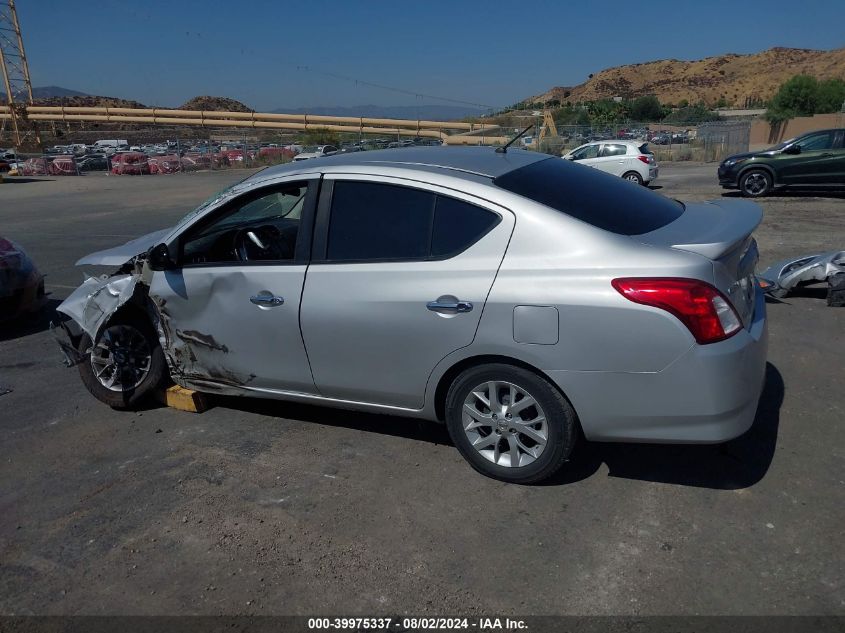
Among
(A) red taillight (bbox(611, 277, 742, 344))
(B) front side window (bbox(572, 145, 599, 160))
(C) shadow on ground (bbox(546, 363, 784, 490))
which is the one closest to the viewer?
(A) red taillight (bbox(611, 277, 742, 344))

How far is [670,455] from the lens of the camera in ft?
13.3

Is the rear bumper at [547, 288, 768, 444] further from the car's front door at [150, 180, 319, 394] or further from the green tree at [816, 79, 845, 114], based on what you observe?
the green tree at [816, 79, 845, 114]

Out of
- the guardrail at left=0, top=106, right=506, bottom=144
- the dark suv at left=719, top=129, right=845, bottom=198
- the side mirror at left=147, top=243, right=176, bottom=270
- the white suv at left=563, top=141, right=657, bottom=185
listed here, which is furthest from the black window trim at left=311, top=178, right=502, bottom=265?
the guardrail at left=0, top=106, right=506, bottom=144

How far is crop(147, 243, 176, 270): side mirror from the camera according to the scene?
4.51 metres

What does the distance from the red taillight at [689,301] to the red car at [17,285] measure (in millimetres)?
6320

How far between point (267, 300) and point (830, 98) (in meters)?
65.2

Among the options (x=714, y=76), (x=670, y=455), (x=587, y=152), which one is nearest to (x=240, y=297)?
(x=670, y=455)

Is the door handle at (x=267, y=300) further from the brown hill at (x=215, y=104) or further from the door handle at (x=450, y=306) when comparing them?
the brown hill at (x=215, y=104)

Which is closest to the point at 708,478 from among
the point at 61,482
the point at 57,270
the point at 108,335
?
the point at 61,482

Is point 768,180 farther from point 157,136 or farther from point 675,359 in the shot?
point 157,136

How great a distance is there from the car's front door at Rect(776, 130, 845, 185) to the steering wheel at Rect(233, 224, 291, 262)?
48.4ft

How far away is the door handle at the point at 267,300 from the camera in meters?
4.16

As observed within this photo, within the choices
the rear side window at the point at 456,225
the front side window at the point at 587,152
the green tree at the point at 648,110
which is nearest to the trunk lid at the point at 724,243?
the rear side window at the point at 456,225

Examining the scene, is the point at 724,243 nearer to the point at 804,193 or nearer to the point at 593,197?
the point at 593,197
